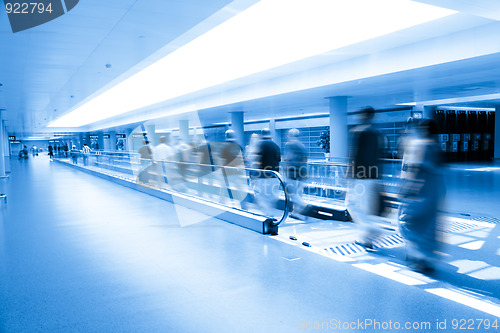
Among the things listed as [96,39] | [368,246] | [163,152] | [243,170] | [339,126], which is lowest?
[368,246]

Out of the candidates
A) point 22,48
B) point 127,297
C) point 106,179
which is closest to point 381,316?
point 127,297

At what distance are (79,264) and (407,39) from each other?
8640mm

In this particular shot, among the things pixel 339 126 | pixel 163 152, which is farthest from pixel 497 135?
pixel 163 152

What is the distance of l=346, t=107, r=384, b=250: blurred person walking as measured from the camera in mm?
4719

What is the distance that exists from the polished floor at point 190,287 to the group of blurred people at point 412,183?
639mm

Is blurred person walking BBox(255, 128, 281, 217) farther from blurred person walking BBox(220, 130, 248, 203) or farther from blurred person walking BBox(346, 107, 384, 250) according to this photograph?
blurred person walking BBox(346, 107, 384, 250)

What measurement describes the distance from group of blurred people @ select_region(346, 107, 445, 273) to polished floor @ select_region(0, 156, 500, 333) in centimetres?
64

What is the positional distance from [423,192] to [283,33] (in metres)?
6.61

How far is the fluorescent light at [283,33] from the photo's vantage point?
7.58 m

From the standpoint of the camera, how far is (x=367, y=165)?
472cm

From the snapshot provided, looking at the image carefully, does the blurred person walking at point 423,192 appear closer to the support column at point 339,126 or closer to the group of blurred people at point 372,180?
the group of blurred people at point 372,180

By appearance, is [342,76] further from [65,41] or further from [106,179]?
[106,179]

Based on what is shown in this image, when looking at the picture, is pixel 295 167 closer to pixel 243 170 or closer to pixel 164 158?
pixel 243 170

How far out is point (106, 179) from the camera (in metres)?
16.2
